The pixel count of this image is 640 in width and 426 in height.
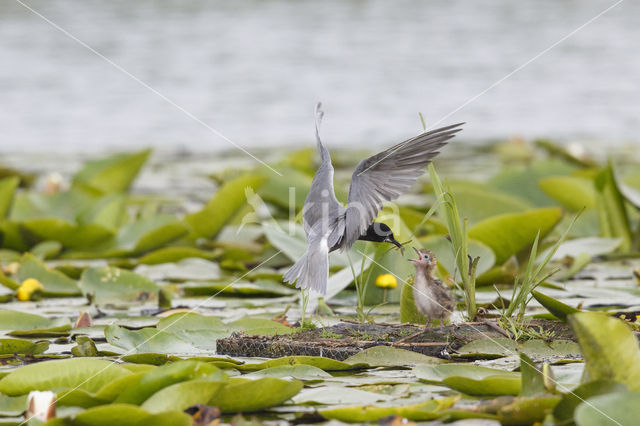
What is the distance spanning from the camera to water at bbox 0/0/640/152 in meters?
11.1

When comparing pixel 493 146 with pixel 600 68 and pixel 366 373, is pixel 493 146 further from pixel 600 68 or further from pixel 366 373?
pixel 366 373

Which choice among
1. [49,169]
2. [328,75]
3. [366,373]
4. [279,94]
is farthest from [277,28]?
[366,373]

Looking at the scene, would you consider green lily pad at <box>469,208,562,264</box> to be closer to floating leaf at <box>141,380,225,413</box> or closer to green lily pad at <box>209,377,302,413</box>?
green lily pad at <box>209,377,302,413</box>

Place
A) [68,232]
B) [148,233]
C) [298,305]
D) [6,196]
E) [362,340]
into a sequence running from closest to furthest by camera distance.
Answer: [362,340] → [298,305] → [148,233] → [68,232] → [6,196]

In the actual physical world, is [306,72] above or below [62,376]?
above

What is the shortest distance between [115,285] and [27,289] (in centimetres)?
42

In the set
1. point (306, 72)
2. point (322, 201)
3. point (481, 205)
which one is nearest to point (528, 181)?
point (481, 205)

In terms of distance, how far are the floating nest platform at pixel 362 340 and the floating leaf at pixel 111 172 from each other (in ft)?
11.5

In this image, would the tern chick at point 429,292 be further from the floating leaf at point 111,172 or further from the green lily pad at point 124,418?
the floating leaf at point 111,172

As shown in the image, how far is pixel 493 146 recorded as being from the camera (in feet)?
32.5

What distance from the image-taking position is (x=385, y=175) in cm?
239

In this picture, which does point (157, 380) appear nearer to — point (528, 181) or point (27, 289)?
point (27, 289)

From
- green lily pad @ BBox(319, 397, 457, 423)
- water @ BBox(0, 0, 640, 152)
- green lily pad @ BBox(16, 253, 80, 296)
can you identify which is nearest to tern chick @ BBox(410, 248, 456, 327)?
green lily pad @ BBox(319, 397, 457, 423)

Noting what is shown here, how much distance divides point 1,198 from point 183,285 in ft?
6.18
